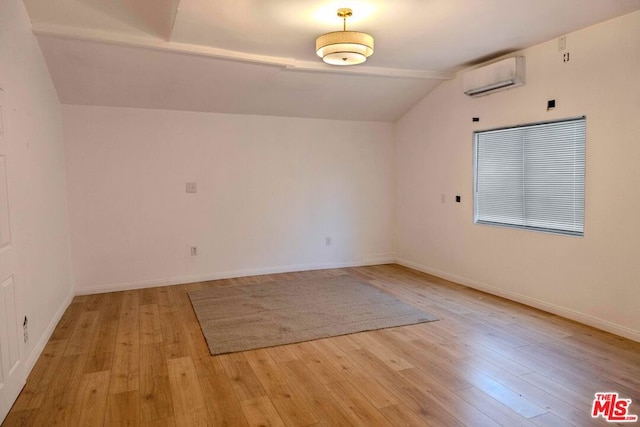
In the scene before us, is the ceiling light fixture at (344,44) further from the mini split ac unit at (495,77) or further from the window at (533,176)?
the window at (533,176)

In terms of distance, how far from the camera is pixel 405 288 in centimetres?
482

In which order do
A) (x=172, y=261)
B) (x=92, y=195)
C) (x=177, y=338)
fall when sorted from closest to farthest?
1. (x=177, y=338)
2. (x=92, y=195)
3. (x=172, y=261)

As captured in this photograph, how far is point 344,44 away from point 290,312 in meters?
2.47

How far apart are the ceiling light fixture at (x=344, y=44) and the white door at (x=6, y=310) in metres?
2.22

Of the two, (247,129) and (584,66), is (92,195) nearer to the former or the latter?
(247,129)

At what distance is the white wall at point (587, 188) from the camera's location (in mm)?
3230

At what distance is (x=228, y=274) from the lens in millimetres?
5402

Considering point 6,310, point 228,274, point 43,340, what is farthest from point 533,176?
point 43,340

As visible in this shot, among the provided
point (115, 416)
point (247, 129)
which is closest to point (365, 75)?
point (247, 129)

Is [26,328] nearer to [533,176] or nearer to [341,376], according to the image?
[341,376]

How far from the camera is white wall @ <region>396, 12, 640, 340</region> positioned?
3230 mm

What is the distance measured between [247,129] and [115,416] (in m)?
3.88

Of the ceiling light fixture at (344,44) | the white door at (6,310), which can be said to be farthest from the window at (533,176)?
the white door at (6,310)

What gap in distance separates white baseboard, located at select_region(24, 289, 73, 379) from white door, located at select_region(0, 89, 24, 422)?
21cm
